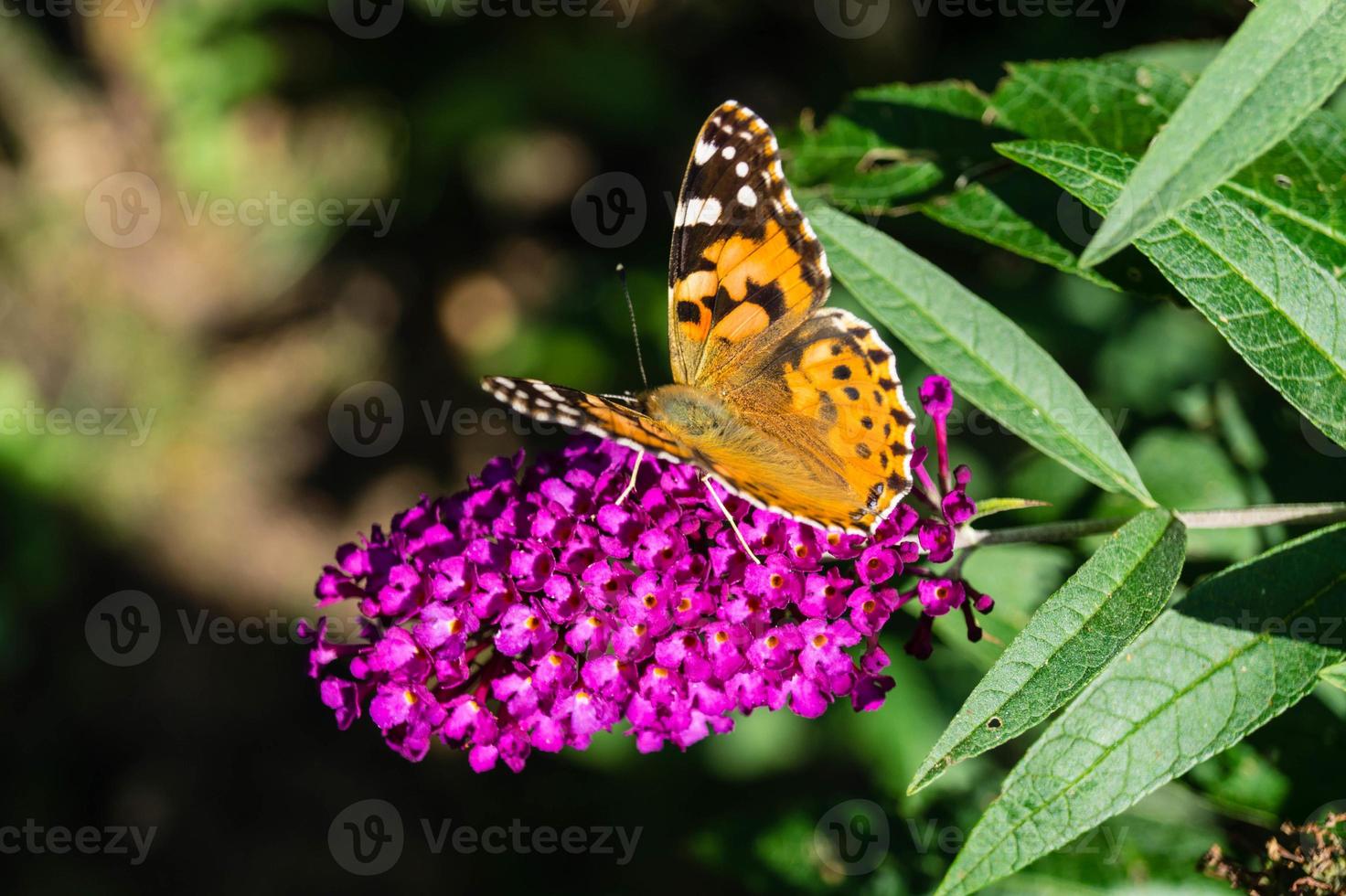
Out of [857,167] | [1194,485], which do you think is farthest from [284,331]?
[1194,485]

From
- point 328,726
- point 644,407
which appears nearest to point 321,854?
point 328,726

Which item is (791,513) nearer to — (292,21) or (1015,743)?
(1015,743)

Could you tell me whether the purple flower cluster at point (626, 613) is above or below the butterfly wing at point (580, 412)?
below

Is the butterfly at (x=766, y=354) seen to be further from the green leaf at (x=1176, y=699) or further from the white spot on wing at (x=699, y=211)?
the green leaf at (x=1176, y=699)

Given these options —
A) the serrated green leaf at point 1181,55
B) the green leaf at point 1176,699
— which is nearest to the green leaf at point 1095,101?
the serrated green leaf at point 1181,55

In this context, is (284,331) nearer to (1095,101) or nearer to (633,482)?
(633,482)
